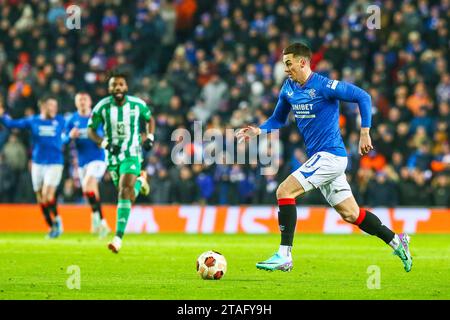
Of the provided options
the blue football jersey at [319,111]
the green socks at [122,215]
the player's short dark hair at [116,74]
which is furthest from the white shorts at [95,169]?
the blue football jersey at [319,111]

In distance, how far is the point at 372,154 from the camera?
2327cm

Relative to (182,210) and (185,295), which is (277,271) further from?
(182,210)

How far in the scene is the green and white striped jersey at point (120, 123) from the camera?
14734mm

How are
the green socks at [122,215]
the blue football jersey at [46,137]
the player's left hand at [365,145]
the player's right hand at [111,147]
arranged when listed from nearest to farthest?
the player's left hand at [365,145], the green socks at [122,215], the player's right hand at [111,147], the blue football jersey at [46,137]

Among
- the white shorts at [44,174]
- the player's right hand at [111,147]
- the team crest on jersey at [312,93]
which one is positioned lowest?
the white shorts at [44,174]

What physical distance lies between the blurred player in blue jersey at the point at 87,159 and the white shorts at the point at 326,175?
806cm

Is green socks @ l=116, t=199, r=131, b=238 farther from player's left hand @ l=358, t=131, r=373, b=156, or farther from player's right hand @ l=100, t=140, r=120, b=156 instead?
player's left hand @ l=358, t=131, r=373, b=156

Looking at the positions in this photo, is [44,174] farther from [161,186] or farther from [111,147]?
[111,147]

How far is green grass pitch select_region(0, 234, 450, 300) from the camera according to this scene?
9.58 meters

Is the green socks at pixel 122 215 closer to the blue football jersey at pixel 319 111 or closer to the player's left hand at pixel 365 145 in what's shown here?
the blue football jersey at pixel 319 111

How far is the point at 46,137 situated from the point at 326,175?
9515 mm

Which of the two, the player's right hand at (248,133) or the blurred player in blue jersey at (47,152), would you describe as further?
the blurred player in blue jersey at (47,152)

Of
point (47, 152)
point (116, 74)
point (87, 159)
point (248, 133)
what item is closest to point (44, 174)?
point (47, 152)
